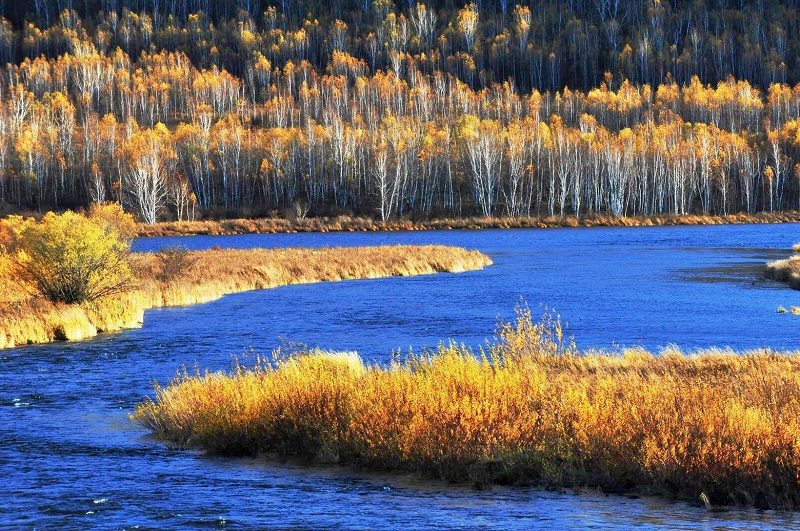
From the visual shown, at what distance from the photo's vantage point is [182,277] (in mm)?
44594

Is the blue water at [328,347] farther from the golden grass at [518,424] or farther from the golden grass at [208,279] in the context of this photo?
the golden grass at [208,279]

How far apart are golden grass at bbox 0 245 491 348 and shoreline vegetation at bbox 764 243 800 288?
Result: 1771 cm

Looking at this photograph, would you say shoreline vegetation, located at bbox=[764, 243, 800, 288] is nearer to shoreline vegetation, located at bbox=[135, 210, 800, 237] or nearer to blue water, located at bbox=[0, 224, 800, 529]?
blue water, located at bbox=[0, 224, 800, 529]

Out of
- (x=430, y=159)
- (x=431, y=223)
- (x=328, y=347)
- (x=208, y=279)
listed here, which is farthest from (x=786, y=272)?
(x=430, y=159)

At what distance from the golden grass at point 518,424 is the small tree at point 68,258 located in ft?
52.1

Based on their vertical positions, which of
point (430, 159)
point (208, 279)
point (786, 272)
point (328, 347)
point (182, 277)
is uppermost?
point (430, 159)

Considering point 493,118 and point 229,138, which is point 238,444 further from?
point 493,118

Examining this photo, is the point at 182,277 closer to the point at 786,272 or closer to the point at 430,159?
the point at 786,272

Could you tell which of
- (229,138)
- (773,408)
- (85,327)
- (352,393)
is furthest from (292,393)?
(229,138)

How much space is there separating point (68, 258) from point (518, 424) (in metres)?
22.1

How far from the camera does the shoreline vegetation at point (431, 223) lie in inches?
4427

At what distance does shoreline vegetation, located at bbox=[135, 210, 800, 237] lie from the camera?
112 meters

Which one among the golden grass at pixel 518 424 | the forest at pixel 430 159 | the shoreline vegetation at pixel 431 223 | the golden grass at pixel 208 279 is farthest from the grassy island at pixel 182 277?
the forest at pixel 430 159

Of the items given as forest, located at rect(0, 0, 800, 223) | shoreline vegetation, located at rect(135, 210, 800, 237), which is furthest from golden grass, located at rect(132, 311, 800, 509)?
forest, located at rect(0, 0, 800, 223)
